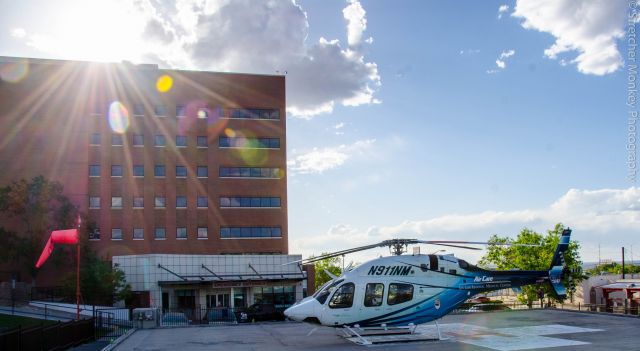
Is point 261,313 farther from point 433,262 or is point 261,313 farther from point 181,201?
point 181,201

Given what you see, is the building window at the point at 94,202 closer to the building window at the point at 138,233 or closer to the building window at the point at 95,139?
the building window at the point at 138,233

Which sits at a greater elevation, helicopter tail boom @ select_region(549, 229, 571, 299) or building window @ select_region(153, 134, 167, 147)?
building window @ select_region(153, 134, 167, 147)

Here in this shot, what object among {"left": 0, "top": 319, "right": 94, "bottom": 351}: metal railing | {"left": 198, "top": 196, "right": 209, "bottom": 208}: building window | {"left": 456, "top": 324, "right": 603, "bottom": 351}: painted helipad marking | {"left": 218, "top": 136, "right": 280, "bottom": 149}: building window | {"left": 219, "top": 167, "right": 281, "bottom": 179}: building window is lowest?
{"left": 456, "top": 324, "right": 603, "bottom": 351}: painted helipad marking

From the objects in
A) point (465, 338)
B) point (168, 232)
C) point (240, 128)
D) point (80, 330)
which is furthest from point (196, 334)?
point (240, 128)

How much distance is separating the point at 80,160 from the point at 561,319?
49.6 meters

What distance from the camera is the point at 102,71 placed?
2485 inches

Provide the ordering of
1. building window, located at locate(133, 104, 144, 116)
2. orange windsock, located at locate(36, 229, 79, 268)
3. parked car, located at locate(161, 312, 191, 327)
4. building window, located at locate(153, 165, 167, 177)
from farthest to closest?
building window, located at locate(133, 104, 144, 116) < building window, located at locate(153, 165, 167, 177) < parked car, located at locate(161, 312, 191, 327) < orange windsock, located at locate(36, 229, 79, 268)

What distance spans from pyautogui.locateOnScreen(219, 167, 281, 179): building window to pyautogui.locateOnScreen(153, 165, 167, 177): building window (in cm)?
601

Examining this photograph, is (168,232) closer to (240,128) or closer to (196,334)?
(240,128)

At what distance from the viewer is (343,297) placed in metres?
23.0

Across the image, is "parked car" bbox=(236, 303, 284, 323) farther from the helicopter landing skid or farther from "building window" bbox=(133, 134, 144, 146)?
"building window" bbox=(133, 134, 144, 146)

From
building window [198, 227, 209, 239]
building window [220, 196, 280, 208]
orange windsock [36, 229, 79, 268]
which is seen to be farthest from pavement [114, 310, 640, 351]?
building window [220, 196, 280, 208]

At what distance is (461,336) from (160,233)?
143ft

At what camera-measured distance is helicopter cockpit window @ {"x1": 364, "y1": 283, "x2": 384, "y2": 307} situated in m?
23.1
